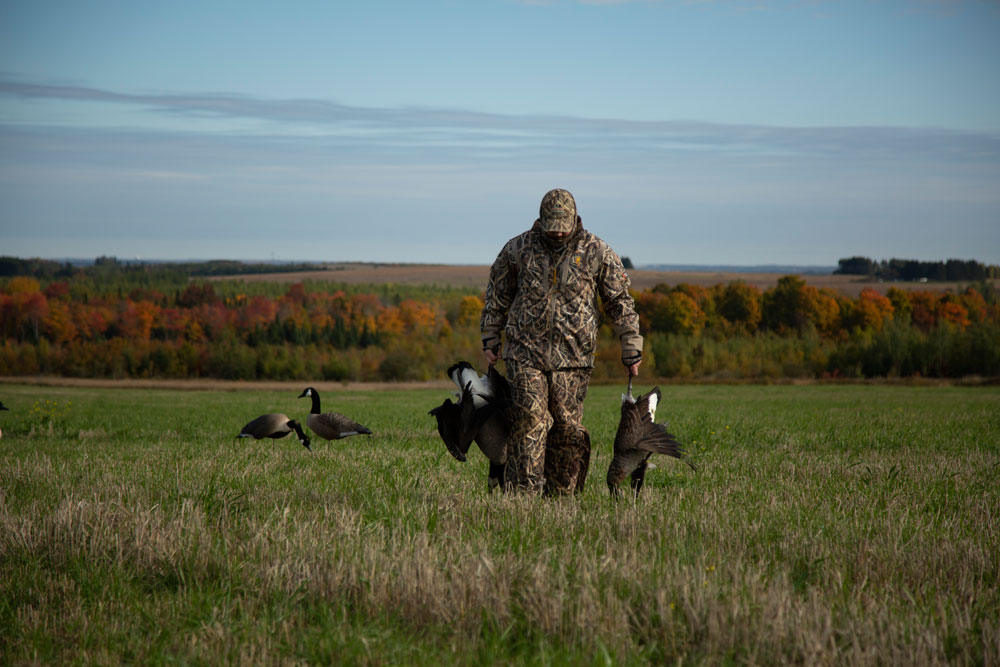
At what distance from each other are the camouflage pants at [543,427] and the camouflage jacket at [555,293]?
13cm

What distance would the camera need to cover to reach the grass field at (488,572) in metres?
4.06

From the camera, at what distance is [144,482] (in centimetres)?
841

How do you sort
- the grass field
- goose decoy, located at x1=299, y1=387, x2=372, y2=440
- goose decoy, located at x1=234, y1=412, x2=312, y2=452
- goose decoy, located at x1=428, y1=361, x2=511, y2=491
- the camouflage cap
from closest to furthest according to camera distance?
the grass field → the camouflage cap → goose decoy, located at x1=428, y1=361, x2=511, y2=491 → goose decoy, located at x1=234, y1=412, x2=312, y2=452 → goose decoy, located at x1=299, y1=387, x2=372, y2=440

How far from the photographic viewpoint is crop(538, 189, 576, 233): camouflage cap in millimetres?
7016

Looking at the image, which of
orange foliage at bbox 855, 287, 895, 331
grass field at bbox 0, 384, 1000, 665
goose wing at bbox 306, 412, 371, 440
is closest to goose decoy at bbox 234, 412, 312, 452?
goose wing at bbox 306, 412, 371, 440

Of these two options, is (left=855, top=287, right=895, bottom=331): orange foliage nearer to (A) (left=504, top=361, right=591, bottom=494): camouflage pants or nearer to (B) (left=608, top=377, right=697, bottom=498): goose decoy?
(B) (left=608, top=377, right=697, bottom=498): goose decoy

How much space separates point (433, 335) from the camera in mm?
88062

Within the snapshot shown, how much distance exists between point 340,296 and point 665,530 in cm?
10219

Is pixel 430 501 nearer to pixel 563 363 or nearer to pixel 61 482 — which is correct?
pixel 563 363

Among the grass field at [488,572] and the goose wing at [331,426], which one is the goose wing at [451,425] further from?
the goose wing at [331,426]

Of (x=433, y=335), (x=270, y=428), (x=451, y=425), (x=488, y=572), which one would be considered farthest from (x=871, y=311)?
(x=488, y=572)

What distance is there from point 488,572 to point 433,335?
274 ft

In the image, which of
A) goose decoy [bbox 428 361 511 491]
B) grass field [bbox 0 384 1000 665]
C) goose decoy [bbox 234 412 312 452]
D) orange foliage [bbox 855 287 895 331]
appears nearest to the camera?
grass field [bbox 0 384 1000 665]

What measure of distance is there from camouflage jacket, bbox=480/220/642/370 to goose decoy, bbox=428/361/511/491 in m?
0.32
